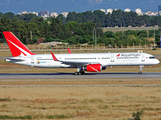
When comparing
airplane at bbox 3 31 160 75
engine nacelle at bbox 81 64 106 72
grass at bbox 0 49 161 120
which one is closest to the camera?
grass at bbox 0 49 161 120

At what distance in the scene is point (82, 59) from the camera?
1564 inches

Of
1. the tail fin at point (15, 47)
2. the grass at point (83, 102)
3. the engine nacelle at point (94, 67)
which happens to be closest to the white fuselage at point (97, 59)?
the tail fin at point (15, 47)

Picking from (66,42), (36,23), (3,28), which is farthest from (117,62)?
(36,23)

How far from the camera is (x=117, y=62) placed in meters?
38.9

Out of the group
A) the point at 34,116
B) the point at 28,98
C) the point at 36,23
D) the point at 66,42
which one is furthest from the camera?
the point at 36,23

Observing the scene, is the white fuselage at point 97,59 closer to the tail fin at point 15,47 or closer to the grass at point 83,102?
the tail fin at point 15,47

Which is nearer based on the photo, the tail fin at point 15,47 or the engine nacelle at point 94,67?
the engine nacelle at point 94,67

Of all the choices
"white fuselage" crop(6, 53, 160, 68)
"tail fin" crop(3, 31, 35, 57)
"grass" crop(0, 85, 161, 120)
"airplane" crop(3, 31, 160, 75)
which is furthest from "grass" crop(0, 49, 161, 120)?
"tail fin" crop(3, 31, 35, 57)

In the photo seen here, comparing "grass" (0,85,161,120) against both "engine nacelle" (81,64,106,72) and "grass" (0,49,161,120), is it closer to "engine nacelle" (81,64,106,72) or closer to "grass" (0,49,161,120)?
"grass" (0,49,161,120)

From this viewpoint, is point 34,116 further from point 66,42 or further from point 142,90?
point 66,42

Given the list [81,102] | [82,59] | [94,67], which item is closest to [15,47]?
[82,59]

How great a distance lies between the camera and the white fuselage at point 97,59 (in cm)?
3888

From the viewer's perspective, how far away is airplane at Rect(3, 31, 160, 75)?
3881cm

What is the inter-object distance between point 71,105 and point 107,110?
9.83 ft
